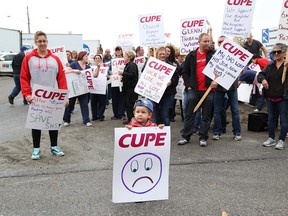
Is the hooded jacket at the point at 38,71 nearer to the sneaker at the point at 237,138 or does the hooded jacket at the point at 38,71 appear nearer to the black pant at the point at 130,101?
the black pant at the point at 130,101

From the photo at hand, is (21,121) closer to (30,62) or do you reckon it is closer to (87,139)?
(87,139)

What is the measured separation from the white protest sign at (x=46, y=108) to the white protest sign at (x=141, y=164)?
93.6 inches

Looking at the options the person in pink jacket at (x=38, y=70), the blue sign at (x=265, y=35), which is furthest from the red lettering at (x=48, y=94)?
the blue sign at (x=265, y=35)

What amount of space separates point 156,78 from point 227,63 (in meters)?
1.38

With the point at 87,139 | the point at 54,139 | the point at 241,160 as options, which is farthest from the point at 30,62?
the point at 241,160

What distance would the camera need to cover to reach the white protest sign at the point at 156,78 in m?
6.78

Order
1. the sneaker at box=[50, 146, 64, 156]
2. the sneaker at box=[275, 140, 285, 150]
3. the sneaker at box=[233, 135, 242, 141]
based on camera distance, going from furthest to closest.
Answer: the sneaker at box=[233, 135, 242, 141], the sneaker at box=[275, 140, 285, 150], the sneaker at box=[50, 146, 64, 156]

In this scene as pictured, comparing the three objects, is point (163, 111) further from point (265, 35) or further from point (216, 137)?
point (265, 35)

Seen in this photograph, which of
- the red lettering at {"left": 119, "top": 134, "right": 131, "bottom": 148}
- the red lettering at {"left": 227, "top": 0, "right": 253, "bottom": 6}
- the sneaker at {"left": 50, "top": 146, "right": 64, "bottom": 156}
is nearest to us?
the red lettering at {"left": 119, "top": 134, "right": 131, "bottom": 148}

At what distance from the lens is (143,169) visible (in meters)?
3.73

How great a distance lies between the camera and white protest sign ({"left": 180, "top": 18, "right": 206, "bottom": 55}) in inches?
333

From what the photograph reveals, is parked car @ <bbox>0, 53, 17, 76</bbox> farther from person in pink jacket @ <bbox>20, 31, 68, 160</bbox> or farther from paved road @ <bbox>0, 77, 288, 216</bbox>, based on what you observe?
person in pink jacket @ <bbox>20, 31, 68, 160</bbox>

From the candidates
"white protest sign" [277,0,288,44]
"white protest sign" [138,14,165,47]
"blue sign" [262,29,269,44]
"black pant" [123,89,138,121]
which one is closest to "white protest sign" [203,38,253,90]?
"white protest sign" [277,0,288,44]

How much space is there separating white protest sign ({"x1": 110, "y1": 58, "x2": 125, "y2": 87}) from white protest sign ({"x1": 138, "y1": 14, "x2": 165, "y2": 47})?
79 centimetres
